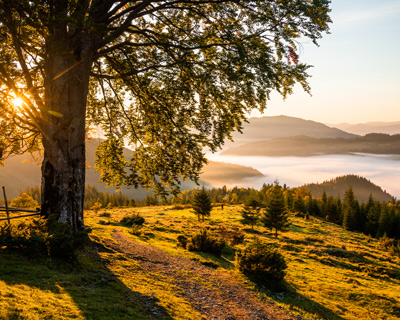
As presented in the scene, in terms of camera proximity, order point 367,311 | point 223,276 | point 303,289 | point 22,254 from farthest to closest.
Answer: point 303,289 → point 367,311 → point 223,276 → point 22,254

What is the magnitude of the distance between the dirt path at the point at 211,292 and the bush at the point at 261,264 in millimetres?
1236

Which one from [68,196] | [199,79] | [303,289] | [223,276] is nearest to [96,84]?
[199,79]

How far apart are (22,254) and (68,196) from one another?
94.3 inches

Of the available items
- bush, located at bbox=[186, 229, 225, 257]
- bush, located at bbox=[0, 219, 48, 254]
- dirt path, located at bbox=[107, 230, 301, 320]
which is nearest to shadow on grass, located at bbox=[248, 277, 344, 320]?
dirt path, located at bbox=[107, 230, 301, 320]

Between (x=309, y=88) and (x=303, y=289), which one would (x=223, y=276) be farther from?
(x=309, y=88)

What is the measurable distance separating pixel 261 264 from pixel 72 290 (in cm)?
Result: 943

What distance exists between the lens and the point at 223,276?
12148mm

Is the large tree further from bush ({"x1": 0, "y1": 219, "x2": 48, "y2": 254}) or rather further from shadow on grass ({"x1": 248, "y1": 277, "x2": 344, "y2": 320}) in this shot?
shadow on grass ({"x1": 248, "y1": 277, "x2": 344, "y2": 320})

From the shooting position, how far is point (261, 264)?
12.8 m

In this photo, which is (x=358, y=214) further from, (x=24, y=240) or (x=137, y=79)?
(x=24, y=240)

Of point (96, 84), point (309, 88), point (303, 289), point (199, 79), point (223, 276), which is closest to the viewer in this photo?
point (309, 88)

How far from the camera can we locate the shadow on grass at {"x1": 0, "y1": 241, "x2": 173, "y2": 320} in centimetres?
486

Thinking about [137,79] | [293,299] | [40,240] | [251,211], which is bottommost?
[251,211]

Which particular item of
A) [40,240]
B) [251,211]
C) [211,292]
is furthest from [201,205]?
[40,240]
